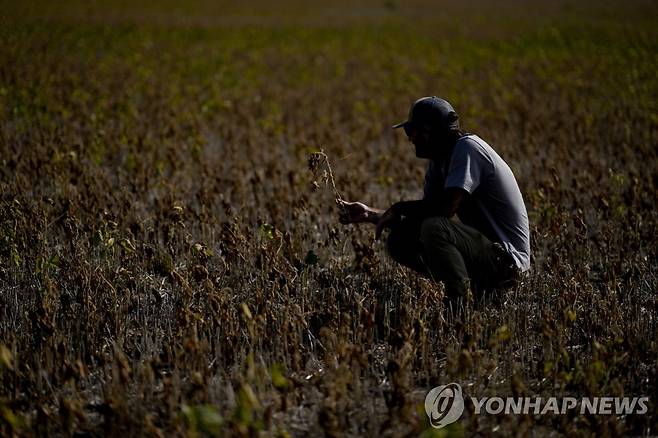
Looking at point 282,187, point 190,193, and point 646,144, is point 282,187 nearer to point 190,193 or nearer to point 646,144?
point 190,193

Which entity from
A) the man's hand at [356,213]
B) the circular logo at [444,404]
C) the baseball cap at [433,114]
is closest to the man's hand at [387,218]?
the man's hand at [356,213]

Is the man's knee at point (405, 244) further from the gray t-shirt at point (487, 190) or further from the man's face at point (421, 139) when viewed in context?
the man's face at point (421, 139)

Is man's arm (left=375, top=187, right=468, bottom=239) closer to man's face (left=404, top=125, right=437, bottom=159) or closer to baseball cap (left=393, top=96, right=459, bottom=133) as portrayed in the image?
man's face (left=404, top=125, right=437, bottom=159)

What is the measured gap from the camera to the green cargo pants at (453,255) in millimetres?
4016

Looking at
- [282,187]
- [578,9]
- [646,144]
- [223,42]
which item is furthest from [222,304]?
[578,9]

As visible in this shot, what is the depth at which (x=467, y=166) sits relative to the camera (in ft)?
12.7

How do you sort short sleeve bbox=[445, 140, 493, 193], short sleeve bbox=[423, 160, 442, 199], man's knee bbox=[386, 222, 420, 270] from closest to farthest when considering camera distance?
short sleeve bbox=[445, 140, 493, 193] < short sleeve bbox=[423, 160, 442, 199] < man's knee bbox=[386, 222, 420, 270]

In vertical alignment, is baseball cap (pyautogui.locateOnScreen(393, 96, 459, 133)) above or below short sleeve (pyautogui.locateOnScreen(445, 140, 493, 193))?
above

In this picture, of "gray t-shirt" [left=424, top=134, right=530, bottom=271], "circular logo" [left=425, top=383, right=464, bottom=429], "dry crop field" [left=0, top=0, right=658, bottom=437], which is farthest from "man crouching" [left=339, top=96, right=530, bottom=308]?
"circular logo" [left=425, top=383, right=464, bottom=429]

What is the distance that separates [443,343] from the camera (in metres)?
3.78

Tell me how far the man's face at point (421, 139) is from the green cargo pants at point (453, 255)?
41cm

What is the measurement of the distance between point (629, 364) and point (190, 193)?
4427mm

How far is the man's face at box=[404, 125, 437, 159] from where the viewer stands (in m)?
4.06

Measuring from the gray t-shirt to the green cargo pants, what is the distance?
10 cm
